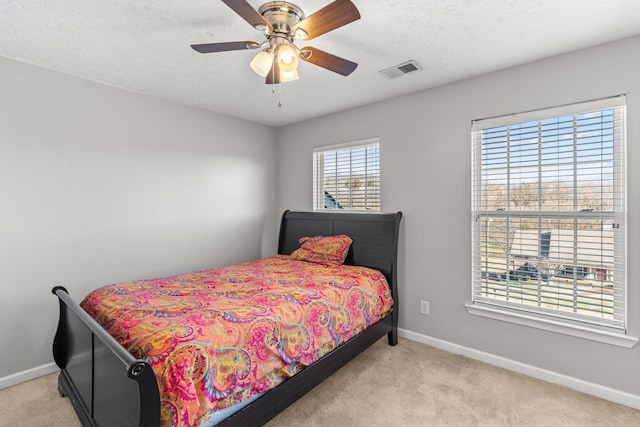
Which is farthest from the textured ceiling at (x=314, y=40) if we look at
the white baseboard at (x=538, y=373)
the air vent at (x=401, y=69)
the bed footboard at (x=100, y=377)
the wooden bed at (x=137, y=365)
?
the white baseboard at (x=538, y=373)

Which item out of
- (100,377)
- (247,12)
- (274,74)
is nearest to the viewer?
(247,12)

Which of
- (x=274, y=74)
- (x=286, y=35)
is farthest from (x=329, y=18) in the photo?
(x=274, y=74)

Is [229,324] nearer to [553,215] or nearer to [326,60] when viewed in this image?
[326,60]

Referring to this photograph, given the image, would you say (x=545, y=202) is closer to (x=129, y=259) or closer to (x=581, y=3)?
(x=581, y=3)

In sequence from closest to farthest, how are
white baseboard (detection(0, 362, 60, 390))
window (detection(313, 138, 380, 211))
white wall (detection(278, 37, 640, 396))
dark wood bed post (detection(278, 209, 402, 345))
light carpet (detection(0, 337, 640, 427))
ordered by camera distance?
light carpet (detection(0, 337, 640, 427))
white wall (detection(278, 37, 640, 396))
white baseboard (detection(0, 362, 60, 390))
dark wood bed post (detection(278, 209, 402, 345))
window (detection(313, 138, 380, 211))

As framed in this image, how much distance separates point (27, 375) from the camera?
7.94 feet

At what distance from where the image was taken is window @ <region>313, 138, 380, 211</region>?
3.45 metres

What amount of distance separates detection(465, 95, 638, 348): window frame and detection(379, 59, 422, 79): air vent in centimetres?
73

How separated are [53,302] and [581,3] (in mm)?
4240

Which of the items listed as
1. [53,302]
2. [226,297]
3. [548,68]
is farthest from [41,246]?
[548,68]

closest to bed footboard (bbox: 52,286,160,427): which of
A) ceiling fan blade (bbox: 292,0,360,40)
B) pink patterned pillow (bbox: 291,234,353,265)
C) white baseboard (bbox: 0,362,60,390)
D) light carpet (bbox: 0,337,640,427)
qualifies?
light carpet (bbox: 0,337,640,427)

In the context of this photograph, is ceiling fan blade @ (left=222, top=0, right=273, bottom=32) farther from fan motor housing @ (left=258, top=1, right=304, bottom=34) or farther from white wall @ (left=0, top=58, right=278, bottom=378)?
white wall @ (left=0, top=58, right=278, bottom=378)

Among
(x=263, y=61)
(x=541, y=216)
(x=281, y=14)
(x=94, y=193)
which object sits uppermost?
(x=281, y=14)

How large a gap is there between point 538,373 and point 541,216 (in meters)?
1.22
